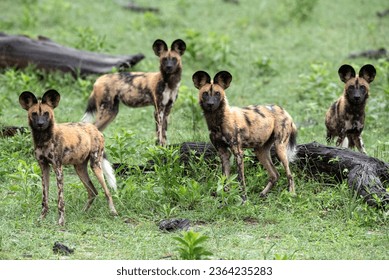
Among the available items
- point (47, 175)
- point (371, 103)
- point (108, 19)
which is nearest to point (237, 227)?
point (47, 175)

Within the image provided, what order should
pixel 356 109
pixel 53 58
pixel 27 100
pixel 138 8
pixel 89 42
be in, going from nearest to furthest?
pixel 27 100, pixel 356 109, pixel 53 58, pixel 89 42, pixel 138 8

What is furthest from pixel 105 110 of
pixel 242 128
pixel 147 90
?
pixel 242 128

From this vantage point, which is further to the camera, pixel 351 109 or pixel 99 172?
pixel 351 109

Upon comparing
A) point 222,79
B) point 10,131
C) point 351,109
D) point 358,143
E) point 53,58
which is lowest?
point 358,143

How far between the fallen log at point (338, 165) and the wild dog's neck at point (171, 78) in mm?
1112

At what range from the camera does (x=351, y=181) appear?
6.24m

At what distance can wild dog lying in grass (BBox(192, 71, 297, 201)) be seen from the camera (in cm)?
639

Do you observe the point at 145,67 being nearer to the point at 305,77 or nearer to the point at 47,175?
the point at 305,77

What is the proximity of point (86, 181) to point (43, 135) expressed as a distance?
58 cm

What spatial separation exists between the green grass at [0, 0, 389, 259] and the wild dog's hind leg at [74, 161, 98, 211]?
0.23ft

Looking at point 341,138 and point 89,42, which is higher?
point 89,42

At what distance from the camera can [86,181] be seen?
247 inches

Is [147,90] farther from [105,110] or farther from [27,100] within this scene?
[27,100]

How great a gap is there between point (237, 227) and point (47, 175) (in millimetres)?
1480
